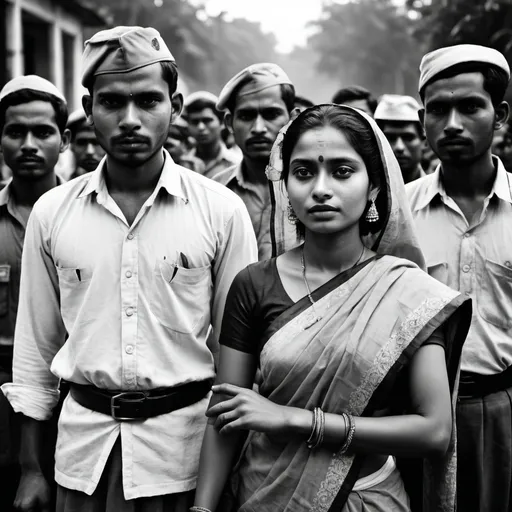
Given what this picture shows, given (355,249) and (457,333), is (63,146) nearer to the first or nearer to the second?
(355,249)

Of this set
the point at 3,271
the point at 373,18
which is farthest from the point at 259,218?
the point at 373,18

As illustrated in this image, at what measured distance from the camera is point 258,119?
4.64 meters

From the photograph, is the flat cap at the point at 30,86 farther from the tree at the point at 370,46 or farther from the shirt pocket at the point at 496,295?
the tree at the point at 370,46

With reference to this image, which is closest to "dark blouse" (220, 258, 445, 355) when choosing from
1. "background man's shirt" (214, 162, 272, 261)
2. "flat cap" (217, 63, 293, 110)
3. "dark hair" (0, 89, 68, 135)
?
"background man's shirt" (214, 162, 272, 261)

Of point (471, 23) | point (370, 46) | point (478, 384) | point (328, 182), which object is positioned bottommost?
point (478, 384)

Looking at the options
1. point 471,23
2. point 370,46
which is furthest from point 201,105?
point 370,46

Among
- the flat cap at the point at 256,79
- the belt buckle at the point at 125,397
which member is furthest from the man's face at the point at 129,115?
the flat cap at the point at 256,79

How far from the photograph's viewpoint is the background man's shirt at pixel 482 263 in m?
3.15

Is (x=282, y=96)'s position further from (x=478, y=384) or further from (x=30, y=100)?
(x=478, y=384)

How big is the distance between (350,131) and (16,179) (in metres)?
2.23

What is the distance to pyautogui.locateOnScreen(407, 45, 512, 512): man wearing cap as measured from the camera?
10.4 ft

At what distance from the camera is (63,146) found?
4.18 metres

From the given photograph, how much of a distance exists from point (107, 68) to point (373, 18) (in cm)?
5360

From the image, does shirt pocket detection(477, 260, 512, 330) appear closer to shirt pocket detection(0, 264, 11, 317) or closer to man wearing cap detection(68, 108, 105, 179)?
shirt pocket detection(0, 264, 11, 317)
